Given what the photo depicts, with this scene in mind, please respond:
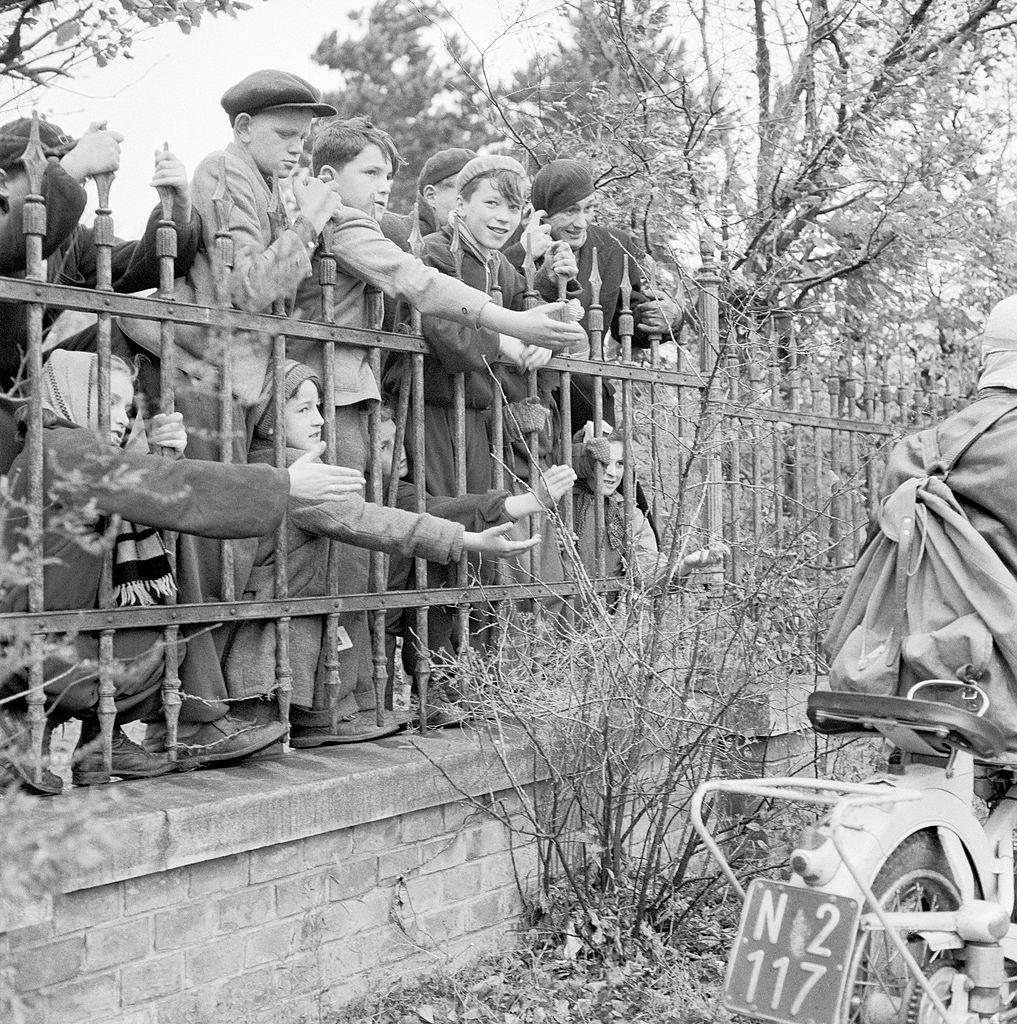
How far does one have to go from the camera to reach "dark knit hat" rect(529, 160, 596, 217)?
5.79 metres

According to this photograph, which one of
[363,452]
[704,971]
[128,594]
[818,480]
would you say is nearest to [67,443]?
[128,594]

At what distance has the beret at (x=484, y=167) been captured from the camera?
16.3ft

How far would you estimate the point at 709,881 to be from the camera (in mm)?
4465

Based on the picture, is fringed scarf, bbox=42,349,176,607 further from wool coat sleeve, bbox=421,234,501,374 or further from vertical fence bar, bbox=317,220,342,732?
wool coat sleeve, bbox=421,234,501,374

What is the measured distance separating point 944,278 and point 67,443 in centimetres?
692

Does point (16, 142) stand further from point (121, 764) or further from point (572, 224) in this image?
point (572, 224)

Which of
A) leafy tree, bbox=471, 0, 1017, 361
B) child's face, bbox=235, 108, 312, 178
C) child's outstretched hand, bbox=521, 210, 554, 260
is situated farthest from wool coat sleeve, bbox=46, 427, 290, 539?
leafy tree, bbox=471, 0, 1017, 361

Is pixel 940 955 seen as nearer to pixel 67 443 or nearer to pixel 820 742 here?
pixel 820 742

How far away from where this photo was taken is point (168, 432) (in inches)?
142

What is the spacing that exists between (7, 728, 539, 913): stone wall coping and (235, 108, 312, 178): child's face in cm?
183

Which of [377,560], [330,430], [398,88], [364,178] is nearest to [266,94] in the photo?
[364,178]

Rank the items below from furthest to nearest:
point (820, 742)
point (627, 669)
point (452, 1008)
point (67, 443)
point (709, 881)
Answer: point (820, 742) < point (709, 881) < point (627, 669) < point (452, 1008) < point (67, 443)

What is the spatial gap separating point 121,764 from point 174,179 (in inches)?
61.1

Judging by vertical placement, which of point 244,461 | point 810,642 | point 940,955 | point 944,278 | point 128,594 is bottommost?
point 940,955
